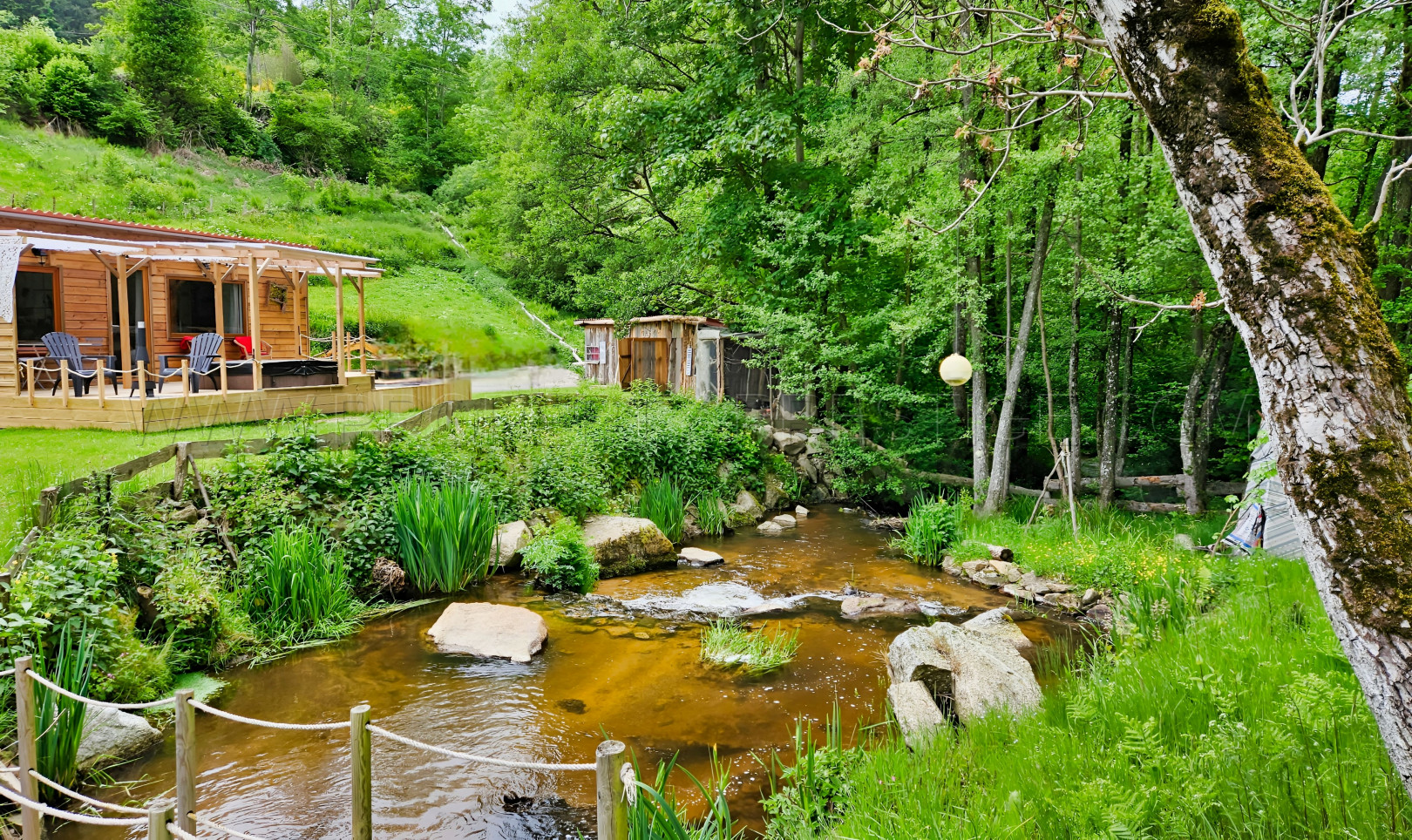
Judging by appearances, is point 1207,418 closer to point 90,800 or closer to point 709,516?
point 709,516

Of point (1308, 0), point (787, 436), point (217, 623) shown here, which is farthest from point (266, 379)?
point (1308, 0)

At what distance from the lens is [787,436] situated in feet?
52.2

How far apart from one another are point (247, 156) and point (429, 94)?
1331cm

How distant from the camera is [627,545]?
997cm

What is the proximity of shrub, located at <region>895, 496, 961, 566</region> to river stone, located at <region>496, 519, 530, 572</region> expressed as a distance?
5.61 metres

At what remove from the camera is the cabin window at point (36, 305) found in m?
12.7

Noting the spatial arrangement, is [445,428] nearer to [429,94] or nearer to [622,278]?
[622,278]

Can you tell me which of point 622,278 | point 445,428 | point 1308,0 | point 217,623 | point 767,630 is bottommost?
point 767,630

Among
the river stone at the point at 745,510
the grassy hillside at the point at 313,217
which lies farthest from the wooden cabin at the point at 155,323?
the river stone at the point at 745,510

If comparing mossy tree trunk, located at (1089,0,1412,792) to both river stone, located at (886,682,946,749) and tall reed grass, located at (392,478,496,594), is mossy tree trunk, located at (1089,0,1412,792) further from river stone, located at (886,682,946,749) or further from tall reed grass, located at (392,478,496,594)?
tall reed grass, located at (392,478,496,594)

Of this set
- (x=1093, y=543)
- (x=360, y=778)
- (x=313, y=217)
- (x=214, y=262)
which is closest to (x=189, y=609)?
(x=360, y=778)

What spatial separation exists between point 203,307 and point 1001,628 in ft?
Answer: 56.4

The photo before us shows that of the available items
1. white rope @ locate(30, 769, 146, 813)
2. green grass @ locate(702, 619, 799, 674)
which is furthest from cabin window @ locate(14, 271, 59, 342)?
green grass @ locate(702, 619, 799, 674)

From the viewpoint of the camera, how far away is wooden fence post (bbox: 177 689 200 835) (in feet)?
10.8
